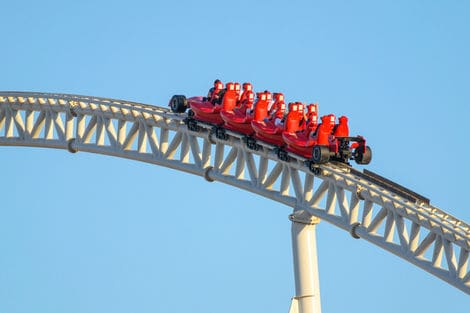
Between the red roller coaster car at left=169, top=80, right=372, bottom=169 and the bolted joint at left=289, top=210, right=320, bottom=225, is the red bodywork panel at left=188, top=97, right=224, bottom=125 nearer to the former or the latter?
the red roller coaster car at left=169, top=80, right=372, bottom=169

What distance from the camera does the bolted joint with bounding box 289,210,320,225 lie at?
40094 millimetres

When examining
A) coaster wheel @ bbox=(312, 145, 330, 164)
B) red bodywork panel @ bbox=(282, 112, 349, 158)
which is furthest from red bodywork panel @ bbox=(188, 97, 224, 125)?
coaster wheel @ bbox=(312, 145, 330, 164)

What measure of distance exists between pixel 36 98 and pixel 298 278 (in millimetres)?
10483

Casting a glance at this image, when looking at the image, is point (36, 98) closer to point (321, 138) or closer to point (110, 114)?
point (110, 114)

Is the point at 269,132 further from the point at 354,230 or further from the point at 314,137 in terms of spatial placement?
the point at 354,230

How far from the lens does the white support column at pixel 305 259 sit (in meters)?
39.8

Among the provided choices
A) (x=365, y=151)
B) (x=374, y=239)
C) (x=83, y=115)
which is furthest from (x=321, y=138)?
(x=83, y=115)

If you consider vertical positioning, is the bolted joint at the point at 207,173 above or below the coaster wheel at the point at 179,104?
below

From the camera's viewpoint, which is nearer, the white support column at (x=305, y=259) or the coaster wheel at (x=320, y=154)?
the white support column at (x=305, y=259)

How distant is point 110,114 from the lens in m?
45.4

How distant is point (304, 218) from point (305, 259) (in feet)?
3.00

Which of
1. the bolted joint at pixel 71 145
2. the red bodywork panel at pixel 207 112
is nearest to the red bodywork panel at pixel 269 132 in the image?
the red bodywork panel at pixel 207 112

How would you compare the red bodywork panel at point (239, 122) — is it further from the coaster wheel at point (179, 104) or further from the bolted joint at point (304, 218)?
the bolted joint at point (304, 218)

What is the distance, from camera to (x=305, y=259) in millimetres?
40031
